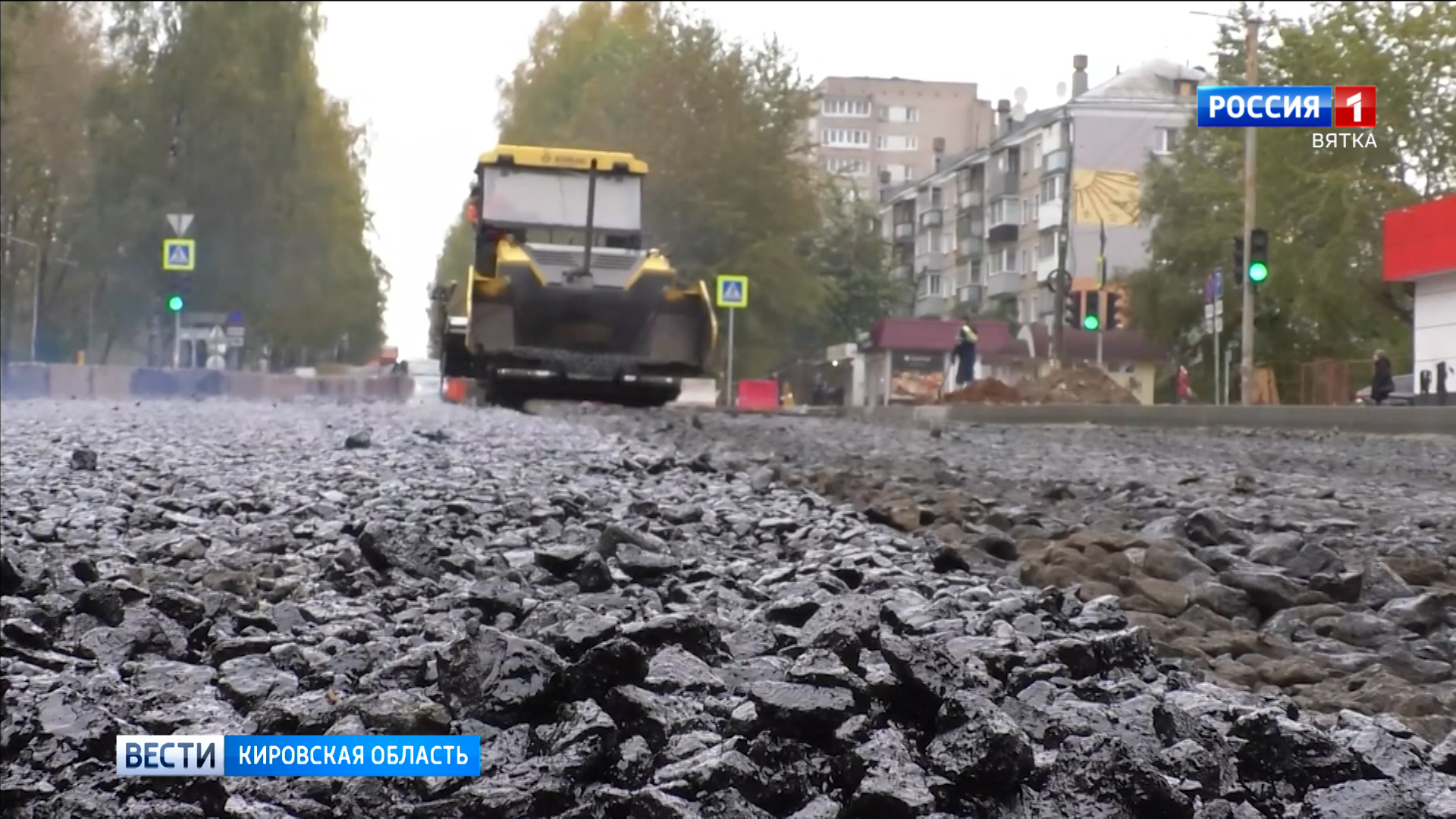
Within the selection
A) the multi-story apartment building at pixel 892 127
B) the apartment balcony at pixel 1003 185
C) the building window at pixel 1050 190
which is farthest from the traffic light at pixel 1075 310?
the multi-story apartment building at pixel 892 127

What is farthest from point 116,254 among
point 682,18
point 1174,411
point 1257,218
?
point 1257,218

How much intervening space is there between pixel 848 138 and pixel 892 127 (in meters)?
5.27

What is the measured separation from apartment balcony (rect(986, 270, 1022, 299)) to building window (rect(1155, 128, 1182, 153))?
223 feet

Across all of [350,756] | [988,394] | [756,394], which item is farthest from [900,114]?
[350,756]

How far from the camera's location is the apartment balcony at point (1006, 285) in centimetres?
8194

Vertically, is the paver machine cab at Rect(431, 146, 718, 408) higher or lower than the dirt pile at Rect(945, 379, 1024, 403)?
higher

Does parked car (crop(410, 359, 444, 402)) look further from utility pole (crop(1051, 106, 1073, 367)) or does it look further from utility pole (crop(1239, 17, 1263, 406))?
utility pole (crop(1239, 17, 1263, 406))

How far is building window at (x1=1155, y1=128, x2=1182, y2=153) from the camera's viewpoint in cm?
1234

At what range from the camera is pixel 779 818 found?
2.28 m

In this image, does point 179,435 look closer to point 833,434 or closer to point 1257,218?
point 833,434

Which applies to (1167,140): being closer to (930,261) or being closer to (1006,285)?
(1006,285)

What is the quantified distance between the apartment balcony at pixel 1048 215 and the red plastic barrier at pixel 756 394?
18.4 meters

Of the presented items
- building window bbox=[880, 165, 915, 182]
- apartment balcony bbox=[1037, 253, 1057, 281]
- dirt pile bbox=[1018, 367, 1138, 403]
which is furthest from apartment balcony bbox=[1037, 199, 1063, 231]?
building window bbox=[880, 165, 915, 182]

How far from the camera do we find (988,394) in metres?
31.0
